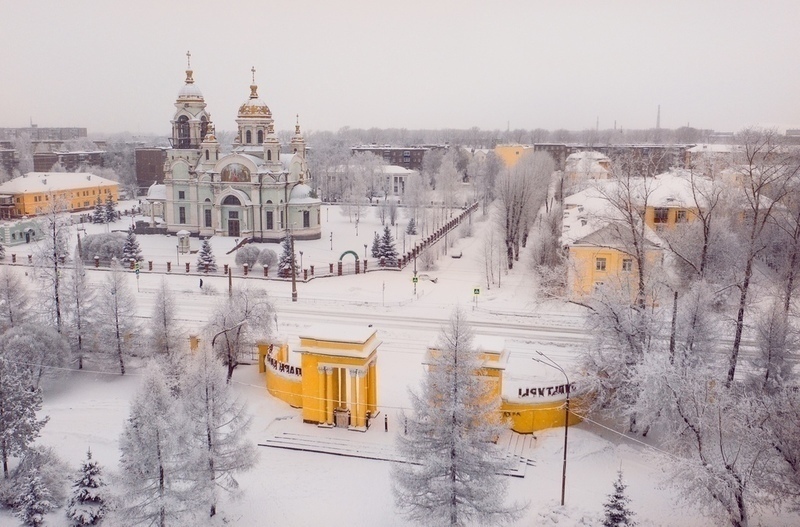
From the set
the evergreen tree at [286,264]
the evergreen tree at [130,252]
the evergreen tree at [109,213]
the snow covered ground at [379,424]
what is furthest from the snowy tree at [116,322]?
the evergreen tree at [109,213]

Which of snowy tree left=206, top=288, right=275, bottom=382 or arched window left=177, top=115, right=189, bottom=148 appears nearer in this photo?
snowy tree left=206, top=288, right=275, bottom=382

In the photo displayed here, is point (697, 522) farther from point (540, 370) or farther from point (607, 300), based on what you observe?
point (540, 370)

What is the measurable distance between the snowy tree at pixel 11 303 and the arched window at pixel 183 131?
110ft

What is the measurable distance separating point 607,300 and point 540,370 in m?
4.31

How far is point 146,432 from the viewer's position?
564 inches

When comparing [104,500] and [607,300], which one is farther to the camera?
[607,300]

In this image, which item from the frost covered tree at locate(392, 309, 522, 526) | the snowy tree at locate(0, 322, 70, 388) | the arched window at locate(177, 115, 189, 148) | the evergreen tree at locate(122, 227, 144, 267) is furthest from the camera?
the arched window at locate(177, 115, 189, 148)

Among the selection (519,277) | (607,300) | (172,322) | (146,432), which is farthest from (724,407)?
(519,277)

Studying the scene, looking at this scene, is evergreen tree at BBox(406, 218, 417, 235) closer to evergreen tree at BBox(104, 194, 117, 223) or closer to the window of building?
the window of building

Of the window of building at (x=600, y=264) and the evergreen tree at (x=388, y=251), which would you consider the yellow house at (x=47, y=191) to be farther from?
the window of building at (x=600, y=264)

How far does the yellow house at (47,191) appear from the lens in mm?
63469

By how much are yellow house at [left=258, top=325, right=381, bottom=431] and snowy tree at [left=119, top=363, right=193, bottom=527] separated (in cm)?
576

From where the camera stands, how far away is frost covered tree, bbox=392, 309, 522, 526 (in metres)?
14.2

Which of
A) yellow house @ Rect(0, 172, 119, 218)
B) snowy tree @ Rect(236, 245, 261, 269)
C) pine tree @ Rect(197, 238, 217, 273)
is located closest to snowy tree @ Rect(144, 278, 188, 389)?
pine tree @ Rect(197, 238, 217, 273)
